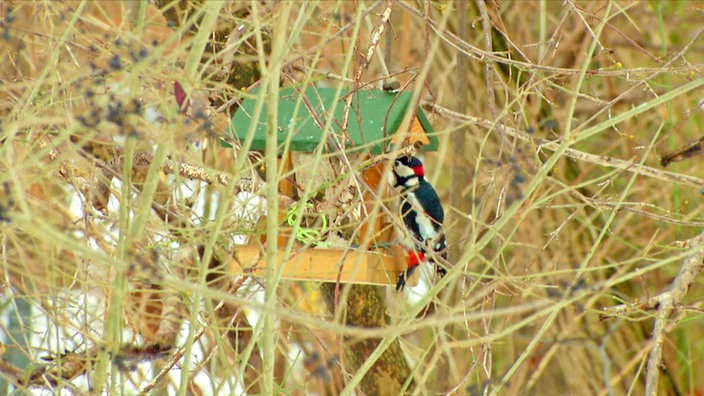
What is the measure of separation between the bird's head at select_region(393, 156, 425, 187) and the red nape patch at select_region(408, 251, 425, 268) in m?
0.36

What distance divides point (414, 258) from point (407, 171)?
47cm

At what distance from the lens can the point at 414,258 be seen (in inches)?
142

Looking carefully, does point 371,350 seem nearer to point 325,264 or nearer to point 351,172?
point 325,264

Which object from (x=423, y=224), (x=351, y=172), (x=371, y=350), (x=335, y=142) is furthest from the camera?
(x=371, y=350)

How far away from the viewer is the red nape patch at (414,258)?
3.55 metres

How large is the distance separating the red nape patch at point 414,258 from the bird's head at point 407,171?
36 centimetres

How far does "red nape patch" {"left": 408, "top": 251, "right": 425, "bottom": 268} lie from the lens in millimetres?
3547

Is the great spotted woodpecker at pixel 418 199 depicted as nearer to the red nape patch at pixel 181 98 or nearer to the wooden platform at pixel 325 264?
the wooden platform at pixel 325 264

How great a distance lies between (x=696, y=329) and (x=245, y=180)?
420 centimetres

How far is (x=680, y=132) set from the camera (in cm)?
573

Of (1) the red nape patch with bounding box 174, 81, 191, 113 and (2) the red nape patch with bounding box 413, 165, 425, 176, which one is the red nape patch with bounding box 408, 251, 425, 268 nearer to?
(2) the red nape patch with bounding box 413, 165, 425, 176

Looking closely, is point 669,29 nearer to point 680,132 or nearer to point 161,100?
point 680,132

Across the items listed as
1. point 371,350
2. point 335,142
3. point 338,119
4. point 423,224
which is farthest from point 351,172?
point 371,350

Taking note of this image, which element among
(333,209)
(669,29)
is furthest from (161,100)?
(669,29)
